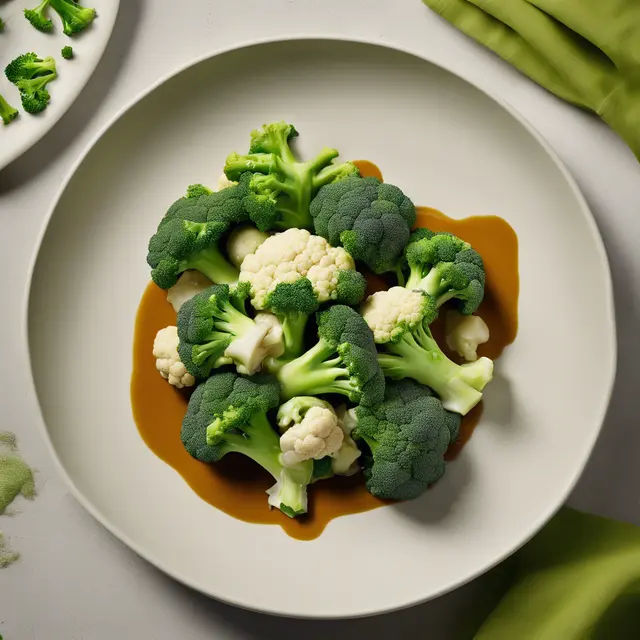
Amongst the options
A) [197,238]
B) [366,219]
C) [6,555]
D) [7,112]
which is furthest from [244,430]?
[7,112]

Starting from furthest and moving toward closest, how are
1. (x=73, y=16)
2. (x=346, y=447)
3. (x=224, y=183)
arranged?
(x=73, y=16) → (x=224, y=183) → (x=346, y=447)

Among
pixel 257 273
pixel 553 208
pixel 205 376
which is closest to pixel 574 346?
pixel 553 208

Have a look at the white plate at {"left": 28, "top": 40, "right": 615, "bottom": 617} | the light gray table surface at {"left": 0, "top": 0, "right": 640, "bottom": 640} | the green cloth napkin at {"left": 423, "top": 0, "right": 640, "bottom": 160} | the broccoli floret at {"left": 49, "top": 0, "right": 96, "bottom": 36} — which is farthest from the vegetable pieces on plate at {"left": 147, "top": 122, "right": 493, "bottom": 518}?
the broccoli floret at {"left": 49, "top": 0, "right": 96, "bottom": 36}

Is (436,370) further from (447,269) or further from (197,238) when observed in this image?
(197,238)

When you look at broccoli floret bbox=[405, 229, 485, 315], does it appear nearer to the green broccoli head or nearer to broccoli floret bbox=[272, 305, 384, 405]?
broccoli floret bbox=[272, 305, 384, 405]

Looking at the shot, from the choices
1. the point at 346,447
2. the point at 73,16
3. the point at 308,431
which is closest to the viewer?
the point at 308,431

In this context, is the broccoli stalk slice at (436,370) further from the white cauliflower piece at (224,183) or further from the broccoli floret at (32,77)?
the broccoli floret at (32,77)

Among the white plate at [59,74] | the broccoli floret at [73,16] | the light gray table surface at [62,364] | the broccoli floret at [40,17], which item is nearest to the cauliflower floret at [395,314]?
the light gray table surface at [62,364]
